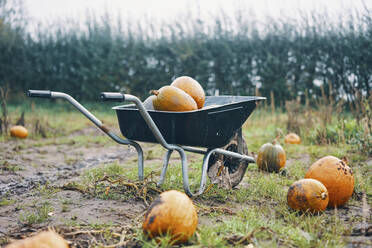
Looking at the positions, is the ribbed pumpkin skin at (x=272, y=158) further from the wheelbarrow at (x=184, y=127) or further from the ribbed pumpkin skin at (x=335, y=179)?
the ribbed pumpkin skin at (x=335, y=179)

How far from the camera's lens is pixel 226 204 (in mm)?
2697

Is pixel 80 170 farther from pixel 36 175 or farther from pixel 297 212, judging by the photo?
pixel 297 212

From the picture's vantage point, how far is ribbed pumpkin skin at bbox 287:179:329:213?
2.41 meters

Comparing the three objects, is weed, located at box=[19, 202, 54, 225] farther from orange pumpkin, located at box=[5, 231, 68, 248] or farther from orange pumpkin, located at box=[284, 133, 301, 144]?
orange pumpkin, located at box=[284, 133, 301, 144]

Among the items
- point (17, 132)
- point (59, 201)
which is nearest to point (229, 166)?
point (59, 201)

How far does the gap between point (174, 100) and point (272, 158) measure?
1.62 meters

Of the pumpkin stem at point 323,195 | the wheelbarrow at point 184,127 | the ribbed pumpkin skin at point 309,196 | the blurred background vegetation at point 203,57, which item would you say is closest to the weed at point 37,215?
the wheelbarrow at point 184,127

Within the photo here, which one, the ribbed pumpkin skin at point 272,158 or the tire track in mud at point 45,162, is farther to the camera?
the ribbed pumpkin skin at point 272,158

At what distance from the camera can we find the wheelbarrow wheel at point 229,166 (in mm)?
3002

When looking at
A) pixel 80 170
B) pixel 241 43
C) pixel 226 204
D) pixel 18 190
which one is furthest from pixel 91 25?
pixel 226 204

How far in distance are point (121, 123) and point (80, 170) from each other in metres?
1.44

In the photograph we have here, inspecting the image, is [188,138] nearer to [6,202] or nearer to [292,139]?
[6,202]

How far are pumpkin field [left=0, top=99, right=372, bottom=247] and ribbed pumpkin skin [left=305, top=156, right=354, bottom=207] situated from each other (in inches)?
3.6

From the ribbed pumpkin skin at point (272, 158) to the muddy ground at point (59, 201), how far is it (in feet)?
1.61
